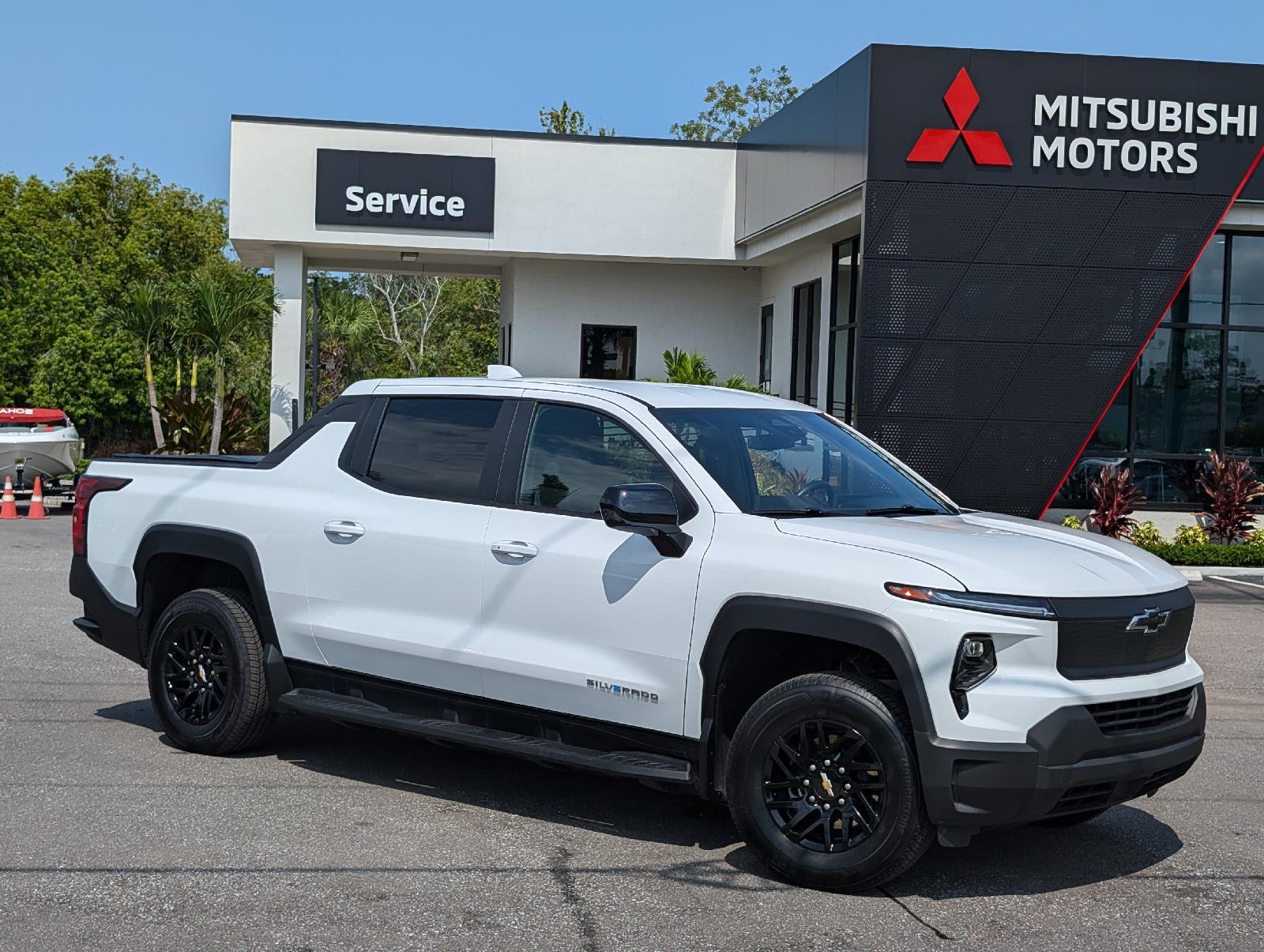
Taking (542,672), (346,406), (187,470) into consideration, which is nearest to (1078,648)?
(542,672)

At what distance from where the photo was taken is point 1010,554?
5242 millimetres

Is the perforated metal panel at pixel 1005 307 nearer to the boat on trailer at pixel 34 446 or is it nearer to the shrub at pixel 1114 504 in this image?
the shrub at pixel 1114 504

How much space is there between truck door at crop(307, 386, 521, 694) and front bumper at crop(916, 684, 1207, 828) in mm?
2116

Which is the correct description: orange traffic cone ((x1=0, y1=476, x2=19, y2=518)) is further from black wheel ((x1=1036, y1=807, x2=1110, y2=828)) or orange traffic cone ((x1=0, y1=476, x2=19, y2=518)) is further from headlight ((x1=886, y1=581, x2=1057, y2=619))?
headlight ((x1=886, y1=581, x2=1057, y2=619))

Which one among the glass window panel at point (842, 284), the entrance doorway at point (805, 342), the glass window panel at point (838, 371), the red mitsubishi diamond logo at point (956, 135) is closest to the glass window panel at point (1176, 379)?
the red mitsubishi diamond logo at point (956, 135)

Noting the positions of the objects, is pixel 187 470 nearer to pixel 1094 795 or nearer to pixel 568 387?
pixel 568 387

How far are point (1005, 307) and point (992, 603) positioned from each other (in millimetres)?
13744

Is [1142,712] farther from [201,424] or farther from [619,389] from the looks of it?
[201,424]

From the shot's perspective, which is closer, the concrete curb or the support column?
the concrete curb

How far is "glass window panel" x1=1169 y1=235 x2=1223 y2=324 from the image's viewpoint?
19.4 meters

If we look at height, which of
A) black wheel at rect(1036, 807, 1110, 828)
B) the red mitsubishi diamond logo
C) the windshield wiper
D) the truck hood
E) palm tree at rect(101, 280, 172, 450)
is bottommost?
black wheel at rect(1036, 807, 1110, 828)

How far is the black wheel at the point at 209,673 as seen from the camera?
698 centimetres

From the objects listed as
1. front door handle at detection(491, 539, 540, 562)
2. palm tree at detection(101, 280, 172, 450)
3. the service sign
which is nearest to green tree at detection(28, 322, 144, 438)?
palm tree at detection(101, 280, 172, 450)

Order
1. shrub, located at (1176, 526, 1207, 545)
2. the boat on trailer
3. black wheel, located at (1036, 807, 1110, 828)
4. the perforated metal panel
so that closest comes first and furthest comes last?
black wheel, located at (1036, 807, 1110, 828)
the perforated metal panel
shrub, located at (1176, 526, 1207, 545)
the boat on trailer
